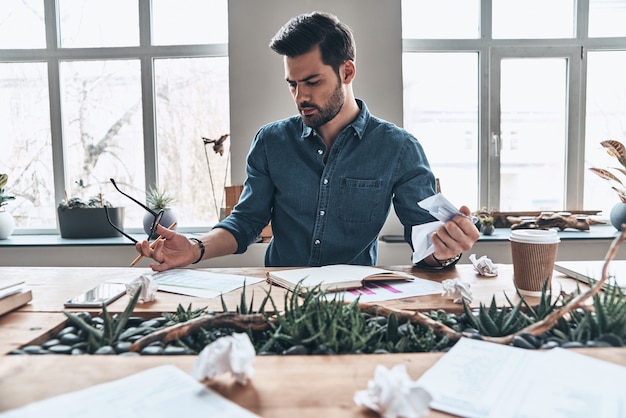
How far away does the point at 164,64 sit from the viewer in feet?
10.8

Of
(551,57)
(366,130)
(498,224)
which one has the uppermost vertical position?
(551,57)

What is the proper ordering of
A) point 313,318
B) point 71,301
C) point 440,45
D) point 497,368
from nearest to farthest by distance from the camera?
point 497,368, point 313,318, point 71,301, point 440,45

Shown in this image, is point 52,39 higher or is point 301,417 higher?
point 52,39

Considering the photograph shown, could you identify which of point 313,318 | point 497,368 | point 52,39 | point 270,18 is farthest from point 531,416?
point 52,39

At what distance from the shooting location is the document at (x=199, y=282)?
115 centimetres

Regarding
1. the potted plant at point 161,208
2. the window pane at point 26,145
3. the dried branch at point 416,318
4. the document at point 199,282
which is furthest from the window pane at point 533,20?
the window pane at point 26,145

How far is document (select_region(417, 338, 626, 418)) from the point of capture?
546mm

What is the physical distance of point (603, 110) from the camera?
327 centimetres

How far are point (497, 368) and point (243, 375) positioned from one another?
1.11 feet

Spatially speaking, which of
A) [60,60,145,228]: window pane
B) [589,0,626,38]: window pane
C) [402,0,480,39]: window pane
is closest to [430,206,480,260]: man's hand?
[402,0,480,39]: window pane

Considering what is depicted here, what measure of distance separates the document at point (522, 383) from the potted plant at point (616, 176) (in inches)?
104

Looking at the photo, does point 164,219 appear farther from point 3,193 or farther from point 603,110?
point 603,110

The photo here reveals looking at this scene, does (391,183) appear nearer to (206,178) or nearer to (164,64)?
(206,178)

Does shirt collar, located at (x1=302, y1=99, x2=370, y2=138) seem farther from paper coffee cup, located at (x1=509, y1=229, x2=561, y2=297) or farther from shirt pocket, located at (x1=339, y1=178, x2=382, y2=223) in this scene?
paper coffee cup, located at (x1=509, y1=229, x2=561, y2=297)
